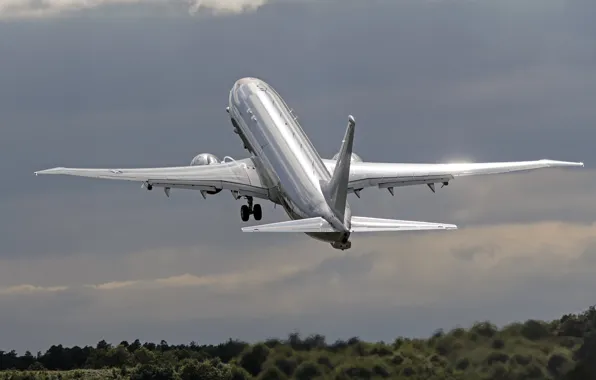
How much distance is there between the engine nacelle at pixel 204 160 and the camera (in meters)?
139

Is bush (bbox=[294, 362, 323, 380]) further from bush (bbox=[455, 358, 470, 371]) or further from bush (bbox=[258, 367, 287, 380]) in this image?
bush (bbox=[455, 358, 470, 371])

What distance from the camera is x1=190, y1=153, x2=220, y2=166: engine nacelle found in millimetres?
139413

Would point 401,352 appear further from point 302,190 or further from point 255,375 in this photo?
point 302,190

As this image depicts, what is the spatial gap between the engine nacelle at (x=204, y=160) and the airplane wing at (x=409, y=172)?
29.9ft

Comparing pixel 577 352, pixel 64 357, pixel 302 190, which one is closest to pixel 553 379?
pixel 577 352

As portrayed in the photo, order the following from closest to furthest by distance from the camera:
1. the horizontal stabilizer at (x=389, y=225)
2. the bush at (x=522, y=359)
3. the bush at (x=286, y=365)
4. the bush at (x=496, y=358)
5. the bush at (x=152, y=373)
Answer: the bush at (x=522, y=359), the bush at (x=496, y=358), the bush at (x=286, y=365), the horizontal stabilizer at (x=389, y=225), the bush at (x=152, y=373)

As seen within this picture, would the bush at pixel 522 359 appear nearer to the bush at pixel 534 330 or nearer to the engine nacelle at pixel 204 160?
the bush at pixel 534 330

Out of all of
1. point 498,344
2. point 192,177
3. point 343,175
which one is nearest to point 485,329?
point 498,344

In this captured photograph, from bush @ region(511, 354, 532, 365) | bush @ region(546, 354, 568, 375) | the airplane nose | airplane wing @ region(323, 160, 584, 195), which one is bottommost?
bush @ region(546, 354, 568, 375)

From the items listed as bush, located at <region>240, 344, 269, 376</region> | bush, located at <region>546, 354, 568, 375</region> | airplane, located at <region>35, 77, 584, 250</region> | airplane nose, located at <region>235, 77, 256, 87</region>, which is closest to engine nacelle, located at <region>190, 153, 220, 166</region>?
airplane, located at <region>35, 77, 584, 250</region>

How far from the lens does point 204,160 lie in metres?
140

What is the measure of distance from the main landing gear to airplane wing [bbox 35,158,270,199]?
74.8 inches

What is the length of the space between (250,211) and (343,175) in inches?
797

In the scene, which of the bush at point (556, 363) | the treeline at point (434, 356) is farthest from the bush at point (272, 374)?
the bush at point (556, 363)
